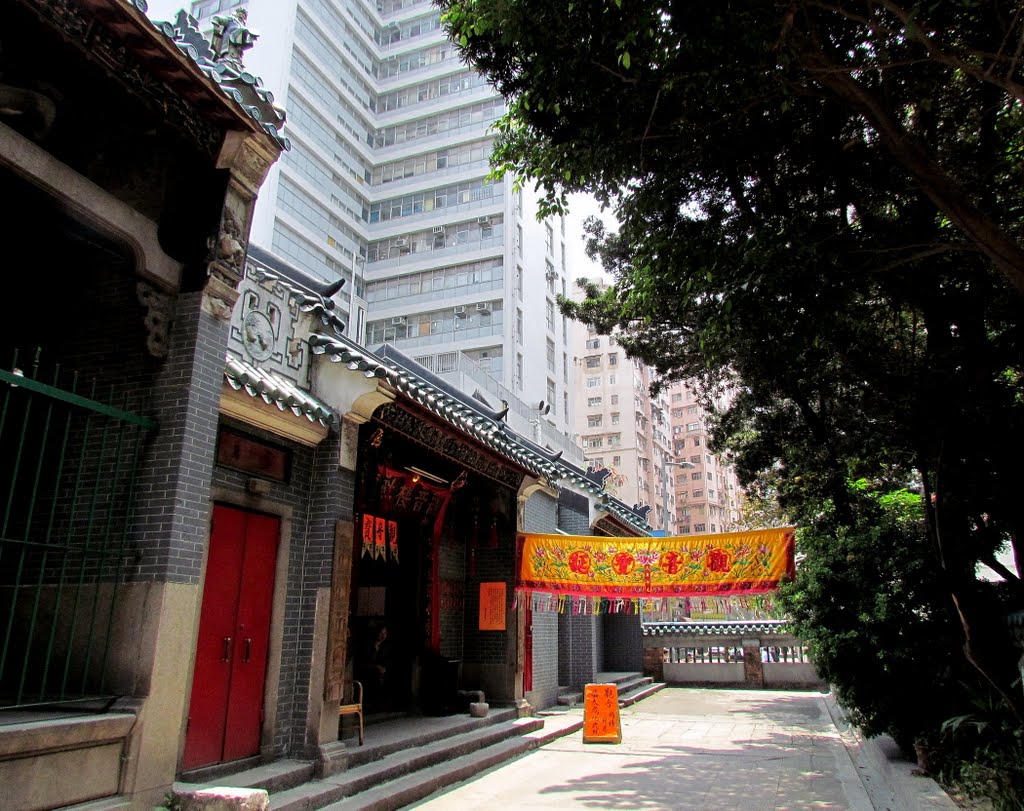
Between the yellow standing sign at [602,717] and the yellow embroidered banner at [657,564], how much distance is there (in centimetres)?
144

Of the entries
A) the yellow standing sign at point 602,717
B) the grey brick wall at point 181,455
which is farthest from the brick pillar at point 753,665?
the grey brick wall at point 181,455

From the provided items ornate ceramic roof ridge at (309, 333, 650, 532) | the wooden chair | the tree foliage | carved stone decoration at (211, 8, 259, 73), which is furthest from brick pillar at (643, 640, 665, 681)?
carved stone decoration at (211, 8, 259, 73)

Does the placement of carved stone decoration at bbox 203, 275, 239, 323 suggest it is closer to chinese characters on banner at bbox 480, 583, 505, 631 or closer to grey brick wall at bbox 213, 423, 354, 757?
grey brick wall at bbox 213, 423, 354, 757

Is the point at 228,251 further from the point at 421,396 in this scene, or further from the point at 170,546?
the point at 421,396

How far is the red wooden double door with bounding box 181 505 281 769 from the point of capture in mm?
6312

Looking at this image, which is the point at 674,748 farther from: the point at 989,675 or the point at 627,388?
the point at 627,388

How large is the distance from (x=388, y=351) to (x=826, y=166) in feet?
27.9

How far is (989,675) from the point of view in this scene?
7258 mm

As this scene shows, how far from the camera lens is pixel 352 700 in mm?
8898

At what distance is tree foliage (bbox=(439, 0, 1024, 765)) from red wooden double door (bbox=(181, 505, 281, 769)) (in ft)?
15.4

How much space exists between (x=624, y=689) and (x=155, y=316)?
14229 millimetres

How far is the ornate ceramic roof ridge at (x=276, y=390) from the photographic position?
6336 millimetres

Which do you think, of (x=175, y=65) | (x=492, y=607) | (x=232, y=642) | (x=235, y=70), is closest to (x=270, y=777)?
(x=232, y=642)

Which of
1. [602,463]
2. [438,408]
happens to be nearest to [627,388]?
[602,463]
